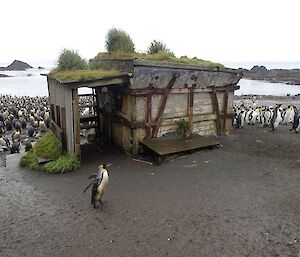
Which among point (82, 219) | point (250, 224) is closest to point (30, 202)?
point (82, 219)

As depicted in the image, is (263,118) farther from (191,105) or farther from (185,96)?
(185,96)

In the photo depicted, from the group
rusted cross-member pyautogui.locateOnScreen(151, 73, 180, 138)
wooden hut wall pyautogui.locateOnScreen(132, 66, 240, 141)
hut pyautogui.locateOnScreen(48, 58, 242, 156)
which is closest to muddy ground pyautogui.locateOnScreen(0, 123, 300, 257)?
hut pyautogui.locateOnScreen(48, 58, 242, 156)

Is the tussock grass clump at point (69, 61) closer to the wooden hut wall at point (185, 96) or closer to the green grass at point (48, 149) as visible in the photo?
the green grass at point (48, 149)

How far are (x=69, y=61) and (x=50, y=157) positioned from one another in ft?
16.4

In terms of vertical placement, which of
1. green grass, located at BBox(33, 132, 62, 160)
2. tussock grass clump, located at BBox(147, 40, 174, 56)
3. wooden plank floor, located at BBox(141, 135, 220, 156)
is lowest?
green grass, located at BBox(33, 132, 62, 160)

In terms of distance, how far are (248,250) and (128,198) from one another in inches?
161

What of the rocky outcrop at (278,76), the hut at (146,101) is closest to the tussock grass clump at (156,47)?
the hut at (146,101)

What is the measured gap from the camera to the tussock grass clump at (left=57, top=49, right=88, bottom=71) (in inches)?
607

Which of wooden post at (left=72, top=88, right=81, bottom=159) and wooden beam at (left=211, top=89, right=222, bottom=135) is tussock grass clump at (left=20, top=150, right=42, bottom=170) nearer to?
wooden post at (left=72, top=88, right=81, bottom=159)

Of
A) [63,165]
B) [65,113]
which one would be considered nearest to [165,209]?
[63,165]

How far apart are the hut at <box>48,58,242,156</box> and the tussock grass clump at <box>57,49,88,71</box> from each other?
1028mm

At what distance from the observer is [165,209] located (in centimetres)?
887

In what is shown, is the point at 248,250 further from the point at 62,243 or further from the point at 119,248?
the point at 62,243

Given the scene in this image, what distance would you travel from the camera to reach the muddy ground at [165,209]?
7129mm
